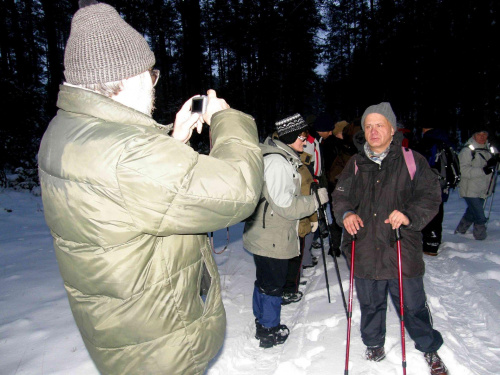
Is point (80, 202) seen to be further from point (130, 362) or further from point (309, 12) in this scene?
point (309, 12)

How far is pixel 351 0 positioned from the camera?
31609 mm

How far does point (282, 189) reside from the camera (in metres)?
3.14

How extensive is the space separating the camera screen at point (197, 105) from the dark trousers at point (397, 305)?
7.70ft

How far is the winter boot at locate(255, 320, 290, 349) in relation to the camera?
3.41 meters

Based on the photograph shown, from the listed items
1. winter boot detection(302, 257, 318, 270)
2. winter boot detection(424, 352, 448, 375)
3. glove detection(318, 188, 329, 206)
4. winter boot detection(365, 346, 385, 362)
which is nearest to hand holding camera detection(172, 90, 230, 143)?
glove detection(318, 188, 329, 206)

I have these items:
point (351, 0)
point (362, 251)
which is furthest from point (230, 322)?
point (351, 0)

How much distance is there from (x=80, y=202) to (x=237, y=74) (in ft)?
101

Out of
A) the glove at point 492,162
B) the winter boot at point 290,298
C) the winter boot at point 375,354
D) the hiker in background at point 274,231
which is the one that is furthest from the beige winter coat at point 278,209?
the glove at point 492,162

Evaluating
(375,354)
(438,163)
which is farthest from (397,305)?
(438,163)

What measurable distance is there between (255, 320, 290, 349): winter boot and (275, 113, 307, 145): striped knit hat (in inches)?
85.2

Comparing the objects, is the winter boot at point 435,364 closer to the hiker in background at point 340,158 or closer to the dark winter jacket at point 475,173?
the hiker in background at point 340,158

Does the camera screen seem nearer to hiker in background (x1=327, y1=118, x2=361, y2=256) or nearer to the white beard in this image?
the white beard

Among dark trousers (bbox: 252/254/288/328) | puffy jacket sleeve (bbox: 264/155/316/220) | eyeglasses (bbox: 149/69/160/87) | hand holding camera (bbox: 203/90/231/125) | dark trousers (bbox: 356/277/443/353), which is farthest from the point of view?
dark trousers (bbox: 252/254/288/328)

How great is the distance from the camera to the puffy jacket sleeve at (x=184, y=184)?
109 cm
